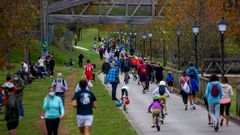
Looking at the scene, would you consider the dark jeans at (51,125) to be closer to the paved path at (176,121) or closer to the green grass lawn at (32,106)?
the green grass lawn at (32,106)

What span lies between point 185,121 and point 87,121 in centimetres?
821

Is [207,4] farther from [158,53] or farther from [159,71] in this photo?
[158,53]

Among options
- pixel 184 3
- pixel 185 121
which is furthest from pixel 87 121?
pixel 184 3

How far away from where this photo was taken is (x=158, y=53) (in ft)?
233

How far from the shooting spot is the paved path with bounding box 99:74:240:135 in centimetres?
2077

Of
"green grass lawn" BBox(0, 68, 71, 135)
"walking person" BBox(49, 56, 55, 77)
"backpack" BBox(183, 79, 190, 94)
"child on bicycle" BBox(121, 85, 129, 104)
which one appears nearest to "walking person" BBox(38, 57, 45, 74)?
"walking person" BBox(49, 56, 55, 77)

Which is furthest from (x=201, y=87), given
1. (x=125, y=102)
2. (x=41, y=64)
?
(x=41, y=64)

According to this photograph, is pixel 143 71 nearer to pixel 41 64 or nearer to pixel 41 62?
pixel 41 62

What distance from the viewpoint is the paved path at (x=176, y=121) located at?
20.8m

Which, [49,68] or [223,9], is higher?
[223,9]

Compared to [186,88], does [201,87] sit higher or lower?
lower

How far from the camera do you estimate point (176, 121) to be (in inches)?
931

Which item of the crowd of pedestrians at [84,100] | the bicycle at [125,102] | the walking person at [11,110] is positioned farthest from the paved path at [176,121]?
→ the walking person at [11,110]

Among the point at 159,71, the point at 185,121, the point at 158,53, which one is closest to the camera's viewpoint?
the point at 185,121
